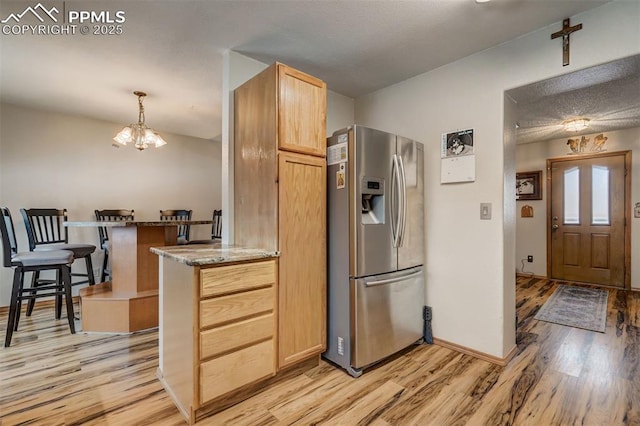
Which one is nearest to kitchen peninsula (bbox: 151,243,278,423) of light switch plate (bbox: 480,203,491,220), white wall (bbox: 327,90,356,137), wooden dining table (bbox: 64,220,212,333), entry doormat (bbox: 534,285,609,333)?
wooden dining table (bbox: 64,220,212,333)

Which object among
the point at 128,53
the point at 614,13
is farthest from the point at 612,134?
the point at 128,53

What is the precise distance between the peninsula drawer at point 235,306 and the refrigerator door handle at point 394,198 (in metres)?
1.06

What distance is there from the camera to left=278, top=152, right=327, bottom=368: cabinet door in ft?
6.49

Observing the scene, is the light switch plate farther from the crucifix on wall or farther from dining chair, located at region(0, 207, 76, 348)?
dining chair, located at region(0, 207, 76, 348)

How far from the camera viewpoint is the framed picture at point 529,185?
509cm

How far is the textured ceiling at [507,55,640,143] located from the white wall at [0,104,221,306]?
15.2 ft

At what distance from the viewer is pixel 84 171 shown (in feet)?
13.2

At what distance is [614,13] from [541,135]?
3.24 m

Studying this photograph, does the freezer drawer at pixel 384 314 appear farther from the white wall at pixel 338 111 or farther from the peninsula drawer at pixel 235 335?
the white wall at pixel 338 111

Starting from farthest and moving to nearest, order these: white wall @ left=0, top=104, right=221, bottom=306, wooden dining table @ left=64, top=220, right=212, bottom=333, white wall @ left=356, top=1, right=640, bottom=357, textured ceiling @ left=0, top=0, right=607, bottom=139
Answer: white wall @ left=0, top=104, right=221, bottom=306, wooden dining table @ left=64, top=220, right=212, bottom=333, white wall @ left=356, top=1, right=640, bottom=357, textured ceiling @ left=0, top=0, right=607, bottom=139

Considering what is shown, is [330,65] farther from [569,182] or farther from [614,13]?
[569,182]

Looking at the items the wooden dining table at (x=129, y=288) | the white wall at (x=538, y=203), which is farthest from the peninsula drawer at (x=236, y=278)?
the white wall at (x=538, y=203)

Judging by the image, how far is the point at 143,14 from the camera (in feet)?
6.31

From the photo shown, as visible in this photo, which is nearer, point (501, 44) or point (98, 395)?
point (98, 395)
